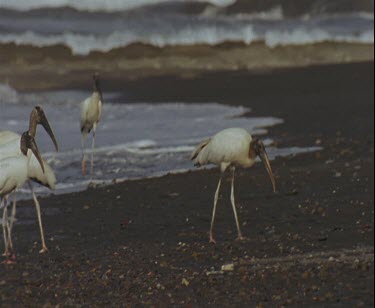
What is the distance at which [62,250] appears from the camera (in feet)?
31.1

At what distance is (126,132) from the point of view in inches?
769

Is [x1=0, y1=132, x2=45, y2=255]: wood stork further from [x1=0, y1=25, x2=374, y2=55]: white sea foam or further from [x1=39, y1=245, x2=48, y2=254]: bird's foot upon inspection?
[x1=0, y1=25, x2=374, y2=55]: white sea foam

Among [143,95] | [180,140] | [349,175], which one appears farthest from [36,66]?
[349,175]

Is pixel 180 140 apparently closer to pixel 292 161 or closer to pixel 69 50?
pixel 292 161

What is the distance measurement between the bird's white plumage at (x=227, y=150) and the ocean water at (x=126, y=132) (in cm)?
Answer: 265

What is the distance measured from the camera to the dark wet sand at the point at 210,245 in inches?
289

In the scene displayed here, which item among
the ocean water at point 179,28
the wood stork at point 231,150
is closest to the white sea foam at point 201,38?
the ocean water at point 179,28

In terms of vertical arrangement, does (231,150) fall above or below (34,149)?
below

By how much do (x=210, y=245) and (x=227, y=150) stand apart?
4.91 ft

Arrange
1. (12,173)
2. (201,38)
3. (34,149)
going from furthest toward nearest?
(201,38)
(34,149)
(12,173)

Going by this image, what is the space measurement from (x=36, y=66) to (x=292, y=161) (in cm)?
1451

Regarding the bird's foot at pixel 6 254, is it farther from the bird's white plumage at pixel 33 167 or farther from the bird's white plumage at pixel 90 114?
the bird's white plumage at pixel 90 114

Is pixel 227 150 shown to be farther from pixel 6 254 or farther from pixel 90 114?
→ pixel 90 114

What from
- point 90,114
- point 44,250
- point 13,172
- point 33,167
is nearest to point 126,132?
point 90,114
